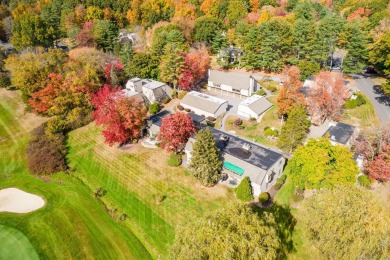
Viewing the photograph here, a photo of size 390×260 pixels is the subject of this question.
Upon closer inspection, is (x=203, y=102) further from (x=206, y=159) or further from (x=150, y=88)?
(x=206, y=159)

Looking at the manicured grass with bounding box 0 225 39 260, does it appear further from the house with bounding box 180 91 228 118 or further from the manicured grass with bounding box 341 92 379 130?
the manicured grass with bounding box 341 92 379 130

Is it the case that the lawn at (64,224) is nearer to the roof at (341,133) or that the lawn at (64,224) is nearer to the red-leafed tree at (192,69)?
the roof at (341,133)

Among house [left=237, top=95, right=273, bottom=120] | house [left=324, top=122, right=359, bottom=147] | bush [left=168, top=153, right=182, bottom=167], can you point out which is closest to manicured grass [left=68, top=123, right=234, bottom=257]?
bush [left=168, top=153, right=182, bottom=167]

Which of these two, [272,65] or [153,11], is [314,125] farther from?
[153,11]

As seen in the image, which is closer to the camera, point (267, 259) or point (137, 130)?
point (267, 259)

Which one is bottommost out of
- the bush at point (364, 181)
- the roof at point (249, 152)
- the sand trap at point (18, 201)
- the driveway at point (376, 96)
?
the sand trap at point (18, 201)

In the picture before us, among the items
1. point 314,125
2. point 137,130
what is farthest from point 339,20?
point 137,130

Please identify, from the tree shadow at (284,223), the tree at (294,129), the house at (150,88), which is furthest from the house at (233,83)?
the tree shadow at (284,223)
